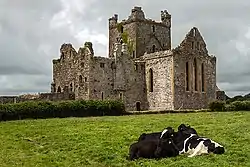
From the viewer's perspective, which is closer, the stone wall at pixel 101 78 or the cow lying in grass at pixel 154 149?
the cow lying in grass at pixel 154 149

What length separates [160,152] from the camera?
1516 centimetres

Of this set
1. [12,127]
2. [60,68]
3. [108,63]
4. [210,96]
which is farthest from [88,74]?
[12,127]

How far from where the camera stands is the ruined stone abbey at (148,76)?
56.3 meters

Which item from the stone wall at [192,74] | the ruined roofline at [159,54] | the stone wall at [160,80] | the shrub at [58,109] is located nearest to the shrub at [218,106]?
the stone wall at [192,74]

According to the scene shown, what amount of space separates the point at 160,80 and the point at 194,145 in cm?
4186

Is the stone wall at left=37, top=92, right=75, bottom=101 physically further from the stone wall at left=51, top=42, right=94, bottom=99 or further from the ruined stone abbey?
the stone wall at left=51, top=42, right=94, bottom=99

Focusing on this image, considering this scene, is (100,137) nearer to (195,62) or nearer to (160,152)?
(160,152)

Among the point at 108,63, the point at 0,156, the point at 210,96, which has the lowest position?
the point at 0,156

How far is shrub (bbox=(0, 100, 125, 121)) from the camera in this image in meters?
37.2

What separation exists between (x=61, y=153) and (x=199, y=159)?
6054 mm

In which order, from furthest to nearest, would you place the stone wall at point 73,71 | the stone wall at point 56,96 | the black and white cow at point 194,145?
the stone wall at point 73,71 < the stone wall at point 56,96 < the black and white cow at point 194,145

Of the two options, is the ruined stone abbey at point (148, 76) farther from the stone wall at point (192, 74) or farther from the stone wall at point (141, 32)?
the stone wall at point (141, 32)

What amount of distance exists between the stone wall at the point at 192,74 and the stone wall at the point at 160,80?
2.40ft

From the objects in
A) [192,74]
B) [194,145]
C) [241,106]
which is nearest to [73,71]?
[192,74]
